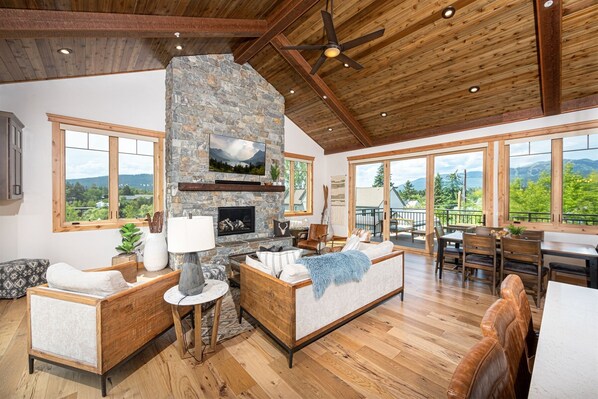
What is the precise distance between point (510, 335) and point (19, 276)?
5.27 m

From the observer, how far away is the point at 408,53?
4191mm

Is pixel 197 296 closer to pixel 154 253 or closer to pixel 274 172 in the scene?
pixel 154 253

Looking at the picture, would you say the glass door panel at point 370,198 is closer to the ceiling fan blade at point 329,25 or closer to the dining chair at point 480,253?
the dining chair at point 480,253

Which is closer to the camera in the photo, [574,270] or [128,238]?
[574,270]

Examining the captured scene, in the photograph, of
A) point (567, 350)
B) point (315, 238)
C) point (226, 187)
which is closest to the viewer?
point (567, 350)

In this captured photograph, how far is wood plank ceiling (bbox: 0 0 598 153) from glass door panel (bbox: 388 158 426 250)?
1.22 meters

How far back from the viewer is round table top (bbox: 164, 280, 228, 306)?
6.76 feet

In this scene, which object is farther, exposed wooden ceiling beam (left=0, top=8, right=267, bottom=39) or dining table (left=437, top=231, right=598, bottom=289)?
dining table (left=437, top=231, right=598, bottom=289)

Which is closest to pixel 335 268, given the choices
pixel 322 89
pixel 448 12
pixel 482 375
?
pixel 482 375

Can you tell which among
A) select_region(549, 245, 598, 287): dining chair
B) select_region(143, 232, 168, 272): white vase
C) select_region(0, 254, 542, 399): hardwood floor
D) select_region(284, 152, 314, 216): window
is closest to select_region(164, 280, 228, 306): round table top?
select_region(0, 254, 542, 399): hardwood floor

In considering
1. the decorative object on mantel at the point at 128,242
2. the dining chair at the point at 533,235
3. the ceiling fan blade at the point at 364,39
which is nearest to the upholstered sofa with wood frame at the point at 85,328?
the decorative object on mantel at the point at 128,242

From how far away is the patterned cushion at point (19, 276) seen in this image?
330 cm

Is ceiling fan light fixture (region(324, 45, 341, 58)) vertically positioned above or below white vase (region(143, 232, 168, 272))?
above

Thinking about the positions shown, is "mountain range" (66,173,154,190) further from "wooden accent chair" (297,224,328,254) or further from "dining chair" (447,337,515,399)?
"dining chair" (447,337,515,399)
